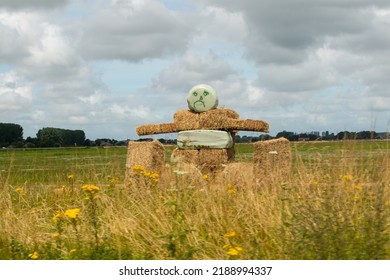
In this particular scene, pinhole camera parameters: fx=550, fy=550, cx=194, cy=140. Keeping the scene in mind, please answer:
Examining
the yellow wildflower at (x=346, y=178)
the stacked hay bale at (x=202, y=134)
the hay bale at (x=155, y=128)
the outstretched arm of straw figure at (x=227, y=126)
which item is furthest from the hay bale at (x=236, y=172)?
the yellow wildflower at (x=346, y=178)

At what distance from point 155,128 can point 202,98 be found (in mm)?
1088

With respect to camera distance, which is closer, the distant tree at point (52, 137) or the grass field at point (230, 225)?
the grass field at point (230, 225)

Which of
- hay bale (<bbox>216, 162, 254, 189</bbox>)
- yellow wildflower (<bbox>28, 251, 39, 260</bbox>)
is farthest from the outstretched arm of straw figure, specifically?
Result: yellow wildflower (<bbox>28, 251, 39, 260</bbox>)

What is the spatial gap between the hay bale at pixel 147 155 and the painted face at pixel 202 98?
1027 millimetres

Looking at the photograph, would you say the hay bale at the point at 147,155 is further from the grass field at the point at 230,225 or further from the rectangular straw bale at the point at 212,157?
the grass field at the point at 230,225

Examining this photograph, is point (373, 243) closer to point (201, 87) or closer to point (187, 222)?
point (187, 222)

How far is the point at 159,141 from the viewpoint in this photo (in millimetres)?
10086

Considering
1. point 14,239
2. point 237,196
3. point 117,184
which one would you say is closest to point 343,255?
point 237,196

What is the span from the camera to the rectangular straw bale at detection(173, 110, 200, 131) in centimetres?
1012

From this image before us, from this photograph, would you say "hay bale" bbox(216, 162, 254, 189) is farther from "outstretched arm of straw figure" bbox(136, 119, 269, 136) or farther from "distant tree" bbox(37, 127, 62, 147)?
"distant tree" bbox(37, 127, 62, 147)

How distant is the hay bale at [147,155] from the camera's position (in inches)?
378

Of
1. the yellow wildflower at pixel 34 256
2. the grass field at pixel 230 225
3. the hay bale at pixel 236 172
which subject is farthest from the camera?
the hay bale at pixel 236 172

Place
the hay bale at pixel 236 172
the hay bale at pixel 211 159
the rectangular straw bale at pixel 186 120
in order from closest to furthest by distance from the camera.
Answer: the hay bale at pixel 236 172 < the hay bale at pixel 211 159 < the rectangular straw bale at pixel 186 120

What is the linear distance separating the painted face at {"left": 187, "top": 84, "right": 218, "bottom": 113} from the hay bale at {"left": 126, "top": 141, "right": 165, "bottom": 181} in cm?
103
